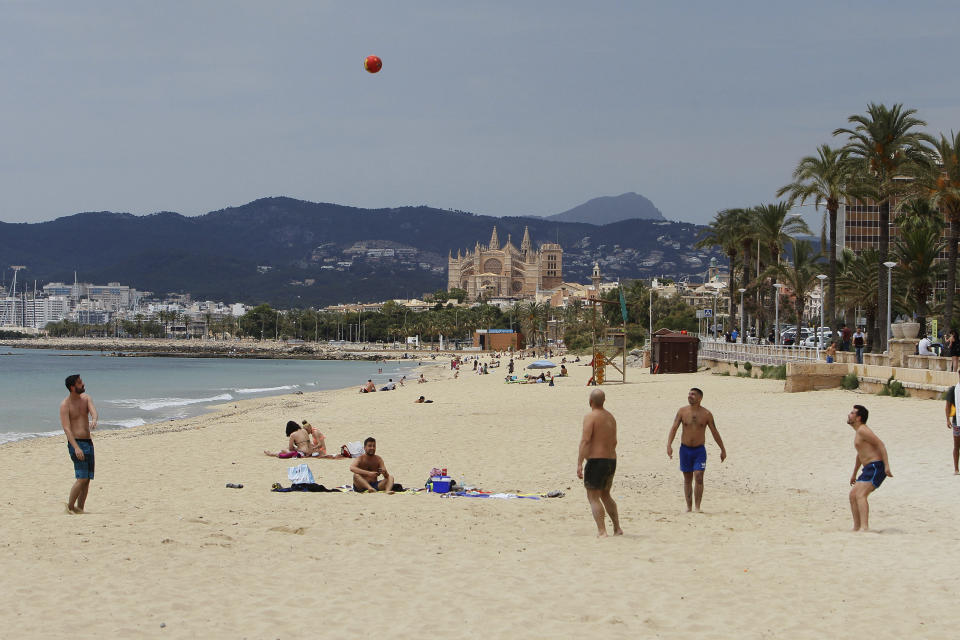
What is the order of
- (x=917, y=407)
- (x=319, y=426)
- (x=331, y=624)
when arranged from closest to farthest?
(x=331, y=624), (x=917, y=407), (x=319, y=426)

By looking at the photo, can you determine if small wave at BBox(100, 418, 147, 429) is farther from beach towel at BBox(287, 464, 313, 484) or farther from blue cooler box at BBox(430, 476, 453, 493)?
blue cooler box at BBox(430, 476, 453, 493)

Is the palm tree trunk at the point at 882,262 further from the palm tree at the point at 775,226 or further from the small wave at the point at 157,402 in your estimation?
the small wave at the point at 157,402

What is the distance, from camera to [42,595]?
6836mm

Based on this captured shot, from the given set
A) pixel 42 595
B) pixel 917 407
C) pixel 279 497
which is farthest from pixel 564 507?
pixel 917 407

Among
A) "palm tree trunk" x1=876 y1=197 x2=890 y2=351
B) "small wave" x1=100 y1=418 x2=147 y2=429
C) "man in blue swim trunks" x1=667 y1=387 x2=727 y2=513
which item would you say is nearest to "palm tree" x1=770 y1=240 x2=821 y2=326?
"palm tree trunk" x1=876 y1=197 x2=890 y2=351

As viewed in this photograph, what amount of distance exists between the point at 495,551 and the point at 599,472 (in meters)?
1.22

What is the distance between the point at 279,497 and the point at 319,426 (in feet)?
40.5

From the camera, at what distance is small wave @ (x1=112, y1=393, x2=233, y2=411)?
39797 mm

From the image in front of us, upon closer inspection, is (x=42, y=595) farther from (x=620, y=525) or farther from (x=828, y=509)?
(x=828, y=509)

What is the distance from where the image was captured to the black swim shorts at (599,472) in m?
8.76

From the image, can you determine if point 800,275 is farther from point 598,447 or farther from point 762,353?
point 598,447

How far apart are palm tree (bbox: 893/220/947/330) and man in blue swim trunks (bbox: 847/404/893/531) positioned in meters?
30.2

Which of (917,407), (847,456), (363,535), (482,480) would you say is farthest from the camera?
(917,407)

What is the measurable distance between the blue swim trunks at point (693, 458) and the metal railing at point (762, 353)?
2192cm
